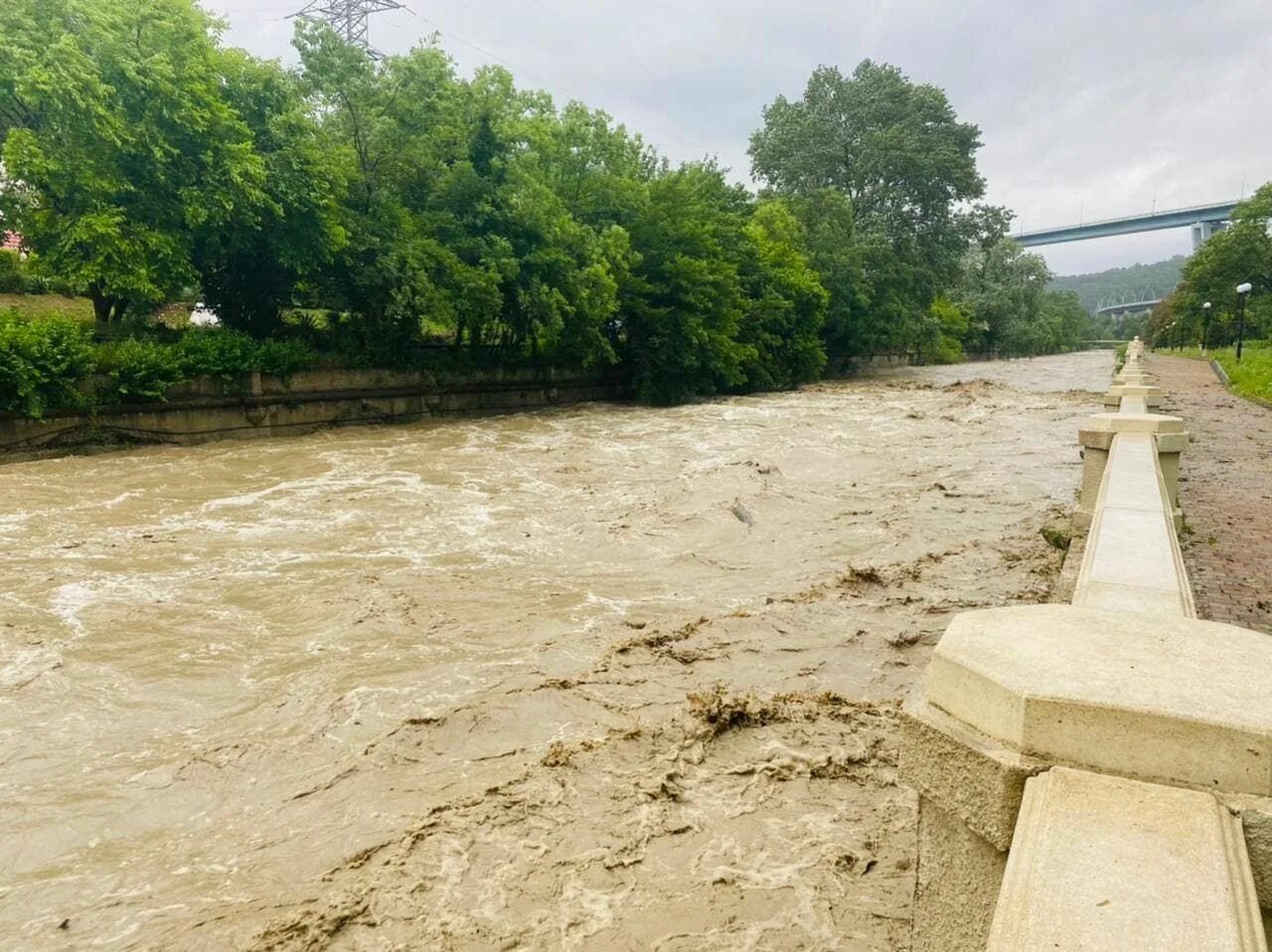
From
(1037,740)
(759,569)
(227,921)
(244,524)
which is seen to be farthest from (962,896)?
(244,524)

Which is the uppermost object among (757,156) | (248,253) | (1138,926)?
(757,156)

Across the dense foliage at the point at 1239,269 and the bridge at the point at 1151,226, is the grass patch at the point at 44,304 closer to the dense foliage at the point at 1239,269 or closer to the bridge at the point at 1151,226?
the dense foliage at the point at 1239,269

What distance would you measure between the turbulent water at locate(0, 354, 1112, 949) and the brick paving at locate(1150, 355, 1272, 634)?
143 cm

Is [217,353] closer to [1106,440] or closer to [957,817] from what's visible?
[1106,440]

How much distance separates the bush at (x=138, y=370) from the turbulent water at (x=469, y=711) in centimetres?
448

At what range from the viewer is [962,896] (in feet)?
6.31

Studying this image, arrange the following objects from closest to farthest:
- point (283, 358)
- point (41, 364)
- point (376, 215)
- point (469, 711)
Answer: point (469, 711) < point (41, 364) < point (283, 358) < point (376, 215)

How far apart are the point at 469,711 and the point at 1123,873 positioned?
4.24m

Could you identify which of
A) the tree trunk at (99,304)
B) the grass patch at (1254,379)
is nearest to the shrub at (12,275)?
the tree trunk at (99,304)

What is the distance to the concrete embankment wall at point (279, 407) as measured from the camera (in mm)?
15125

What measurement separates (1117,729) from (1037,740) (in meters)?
0.15

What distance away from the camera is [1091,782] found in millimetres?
1685

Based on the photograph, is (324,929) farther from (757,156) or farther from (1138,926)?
(757,156)

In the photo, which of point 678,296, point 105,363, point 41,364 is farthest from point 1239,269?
point 41,364
